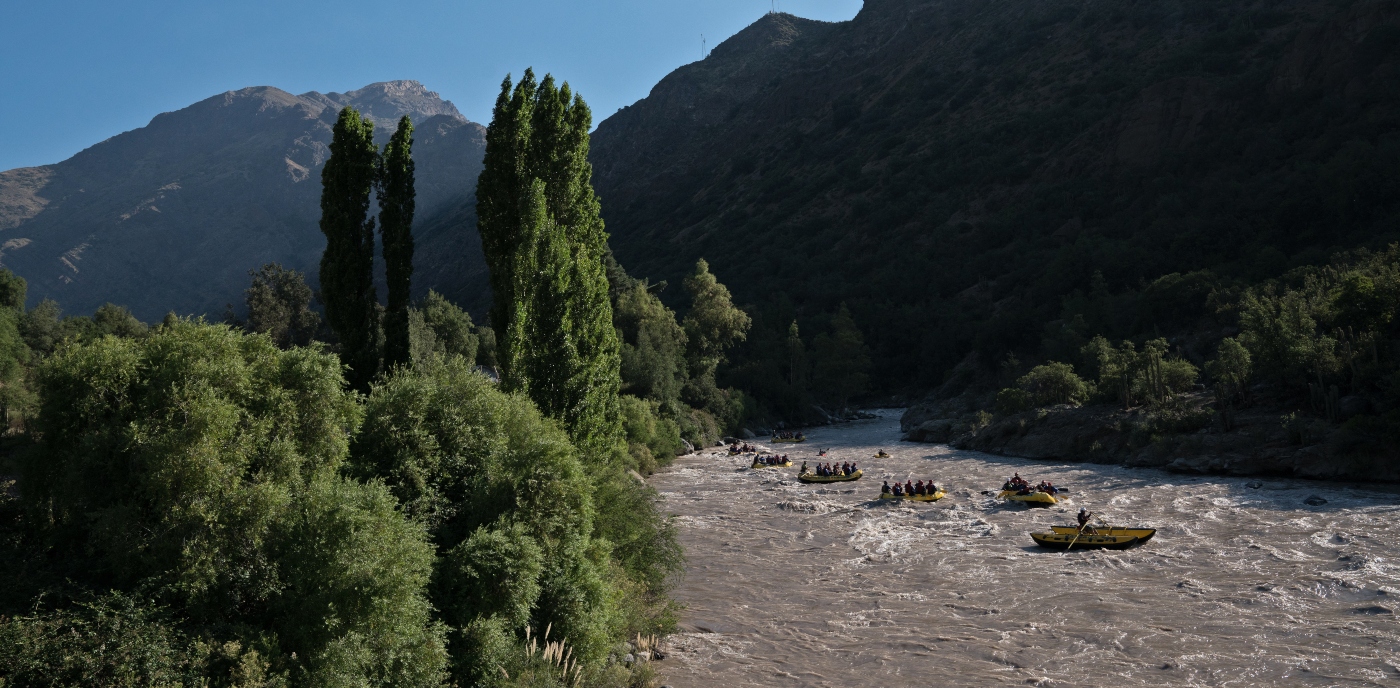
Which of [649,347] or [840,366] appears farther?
[840,366]

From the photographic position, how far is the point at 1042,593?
71.2 ft

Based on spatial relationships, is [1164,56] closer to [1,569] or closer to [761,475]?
[761,475]

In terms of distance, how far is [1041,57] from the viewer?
15275cm

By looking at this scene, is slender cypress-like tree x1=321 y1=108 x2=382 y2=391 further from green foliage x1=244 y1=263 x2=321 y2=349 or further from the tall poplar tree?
green foliage x1=244 y1=263 x2=321 y2=349

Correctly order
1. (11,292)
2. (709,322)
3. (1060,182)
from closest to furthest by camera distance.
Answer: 1. (11,292)
2. (709,322)
3. (1060,182)

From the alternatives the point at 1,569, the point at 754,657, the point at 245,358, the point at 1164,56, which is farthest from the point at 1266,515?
the point at 1164,56

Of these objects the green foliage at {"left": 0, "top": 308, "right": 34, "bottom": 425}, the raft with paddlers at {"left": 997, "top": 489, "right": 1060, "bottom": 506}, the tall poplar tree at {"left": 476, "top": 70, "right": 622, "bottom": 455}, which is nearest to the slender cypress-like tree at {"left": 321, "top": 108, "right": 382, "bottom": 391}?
the tall poplar tree at {"left": 476, "top": 70, "right": 622, "bottom": 455}

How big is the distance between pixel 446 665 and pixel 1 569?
6.02 meters

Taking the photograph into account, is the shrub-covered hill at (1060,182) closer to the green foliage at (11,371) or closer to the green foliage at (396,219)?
the green foliage at (396,219)

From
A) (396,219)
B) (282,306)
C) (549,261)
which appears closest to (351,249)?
(396,219)

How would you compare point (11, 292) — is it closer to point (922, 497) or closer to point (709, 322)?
point (709, 322)

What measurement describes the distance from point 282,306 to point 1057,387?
210 ft

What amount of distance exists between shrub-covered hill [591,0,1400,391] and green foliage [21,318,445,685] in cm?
7272

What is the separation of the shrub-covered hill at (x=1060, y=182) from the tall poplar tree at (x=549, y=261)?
6209 centimetres
